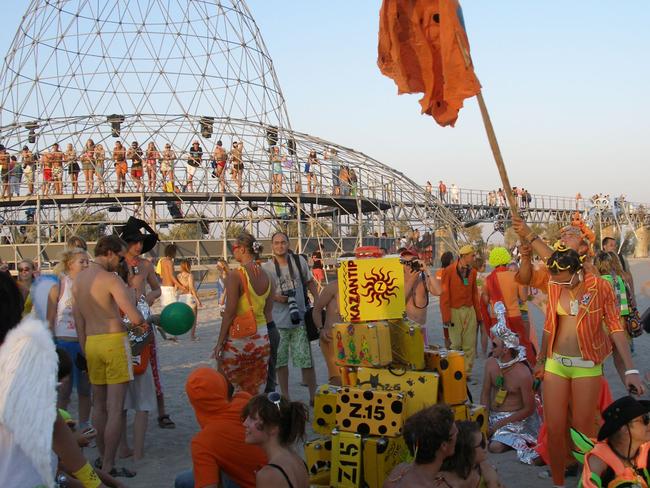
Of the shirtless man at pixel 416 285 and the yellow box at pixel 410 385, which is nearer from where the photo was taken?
the yellow box at pixel 410 385

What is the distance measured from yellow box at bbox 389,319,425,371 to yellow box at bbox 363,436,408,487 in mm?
785

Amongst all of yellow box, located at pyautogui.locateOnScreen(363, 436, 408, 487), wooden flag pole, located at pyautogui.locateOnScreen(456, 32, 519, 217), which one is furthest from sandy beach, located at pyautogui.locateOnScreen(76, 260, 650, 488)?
wooden flag pole, located at pyautogui.locateOnScreen(456, 32, 519, 217)

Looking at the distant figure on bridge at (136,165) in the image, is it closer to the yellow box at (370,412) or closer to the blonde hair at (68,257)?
the blonde hair at (68,257)

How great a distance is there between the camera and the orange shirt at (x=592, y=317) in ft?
15.5

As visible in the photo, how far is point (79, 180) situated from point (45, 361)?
24.5m

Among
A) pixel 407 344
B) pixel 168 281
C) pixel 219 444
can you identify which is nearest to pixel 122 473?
pixel 219 444

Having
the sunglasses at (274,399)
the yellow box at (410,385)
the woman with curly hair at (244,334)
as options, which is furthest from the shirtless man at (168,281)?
the sunglasses at (274,399)

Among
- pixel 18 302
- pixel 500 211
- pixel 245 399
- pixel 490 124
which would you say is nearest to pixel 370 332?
pixel 245 399

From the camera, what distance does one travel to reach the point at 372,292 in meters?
5.37

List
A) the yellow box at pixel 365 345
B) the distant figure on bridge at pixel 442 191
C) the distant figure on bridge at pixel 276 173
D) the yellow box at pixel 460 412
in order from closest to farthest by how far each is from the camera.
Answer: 1. the yellow box at pixel 460 412
2. the yellow box at pixel 365 345
3. the distant figure on bridge at pixel 276 173
4. the distant figure on bridge at pixel 442 191

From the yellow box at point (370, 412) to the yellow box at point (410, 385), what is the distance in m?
0.12

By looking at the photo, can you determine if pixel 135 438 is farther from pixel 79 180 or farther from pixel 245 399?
pixel 79 180

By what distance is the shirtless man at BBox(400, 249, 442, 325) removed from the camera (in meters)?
8.19

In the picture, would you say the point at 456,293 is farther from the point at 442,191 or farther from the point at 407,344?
the point at 442,191
